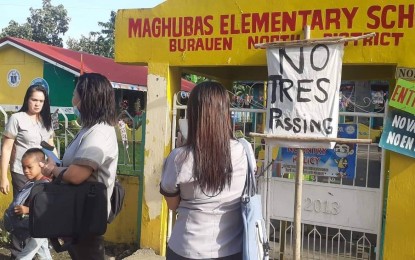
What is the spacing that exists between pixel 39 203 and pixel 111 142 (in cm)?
55

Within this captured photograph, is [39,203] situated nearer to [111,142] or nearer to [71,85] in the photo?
[111,142]

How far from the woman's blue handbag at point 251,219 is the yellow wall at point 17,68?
48.8 ft

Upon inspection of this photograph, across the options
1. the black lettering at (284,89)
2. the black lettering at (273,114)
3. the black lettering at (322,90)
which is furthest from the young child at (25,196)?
the black lettering at (322,90)

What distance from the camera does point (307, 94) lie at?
11.4ft

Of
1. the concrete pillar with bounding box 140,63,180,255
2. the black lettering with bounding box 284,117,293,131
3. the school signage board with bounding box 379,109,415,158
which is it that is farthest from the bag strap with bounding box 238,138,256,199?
the concrete pillar with bounding box 140,63,180,255

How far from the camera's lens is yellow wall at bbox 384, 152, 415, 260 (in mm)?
3992

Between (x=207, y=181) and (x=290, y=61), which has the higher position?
(x=290, y=61)

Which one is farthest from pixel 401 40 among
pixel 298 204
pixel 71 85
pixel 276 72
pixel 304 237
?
pixel 71 85

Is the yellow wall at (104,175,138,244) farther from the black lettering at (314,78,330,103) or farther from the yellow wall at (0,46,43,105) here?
the yellow wall at (0,46,43,105)

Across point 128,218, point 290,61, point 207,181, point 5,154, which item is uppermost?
point 290,61

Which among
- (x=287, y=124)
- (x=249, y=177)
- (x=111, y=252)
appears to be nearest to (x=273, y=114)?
(x=287, y=124)

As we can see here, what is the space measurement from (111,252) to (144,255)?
2.16 ft

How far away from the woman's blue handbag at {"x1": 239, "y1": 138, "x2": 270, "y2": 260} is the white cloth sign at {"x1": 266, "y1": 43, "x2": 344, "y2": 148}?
136 centimetres

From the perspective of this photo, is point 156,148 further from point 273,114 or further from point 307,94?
point 307,94
